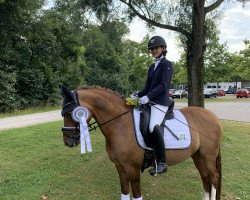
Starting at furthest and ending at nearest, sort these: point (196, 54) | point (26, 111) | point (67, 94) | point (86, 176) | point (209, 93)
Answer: point (209, 93)
point (26, 111)
point (196, 54)
point (86, 176)
point (67, 94)

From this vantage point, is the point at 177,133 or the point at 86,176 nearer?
the point at 177,133

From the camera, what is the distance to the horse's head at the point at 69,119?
5.07m

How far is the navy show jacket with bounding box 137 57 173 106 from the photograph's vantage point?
5387 millimetres

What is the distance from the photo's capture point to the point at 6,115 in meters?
23.7

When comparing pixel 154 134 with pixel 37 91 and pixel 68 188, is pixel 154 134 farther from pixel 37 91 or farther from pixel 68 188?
pixel 37 91

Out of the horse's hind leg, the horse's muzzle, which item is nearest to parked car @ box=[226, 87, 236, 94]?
the horse's hind leg

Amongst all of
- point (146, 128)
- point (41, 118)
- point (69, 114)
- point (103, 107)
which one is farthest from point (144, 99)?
point (41, 118)

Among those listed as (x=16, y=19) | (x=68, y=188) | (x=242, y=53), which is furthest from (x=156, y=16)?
(x=242, y=53)

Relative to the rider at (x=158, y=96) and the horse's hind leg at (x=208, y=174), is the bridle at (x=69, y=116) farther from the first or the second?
the horse's hind leg at (x=208, y=174)

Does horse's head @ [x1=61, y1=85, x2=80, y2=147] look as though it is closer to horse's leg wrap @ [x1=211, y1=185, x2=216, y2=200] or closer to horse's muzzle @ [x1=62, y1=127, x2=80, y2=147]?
horse's muzzle @ [x1=62, y1=127, x2=80, y2=147]

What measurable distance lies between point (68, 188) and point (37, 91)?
74.9ft

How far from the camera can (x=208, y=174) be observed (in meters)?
6.25

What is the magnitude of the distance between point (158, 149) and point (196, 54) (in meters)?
7.09

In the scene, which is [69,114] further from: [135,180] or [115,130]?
[135,180]
